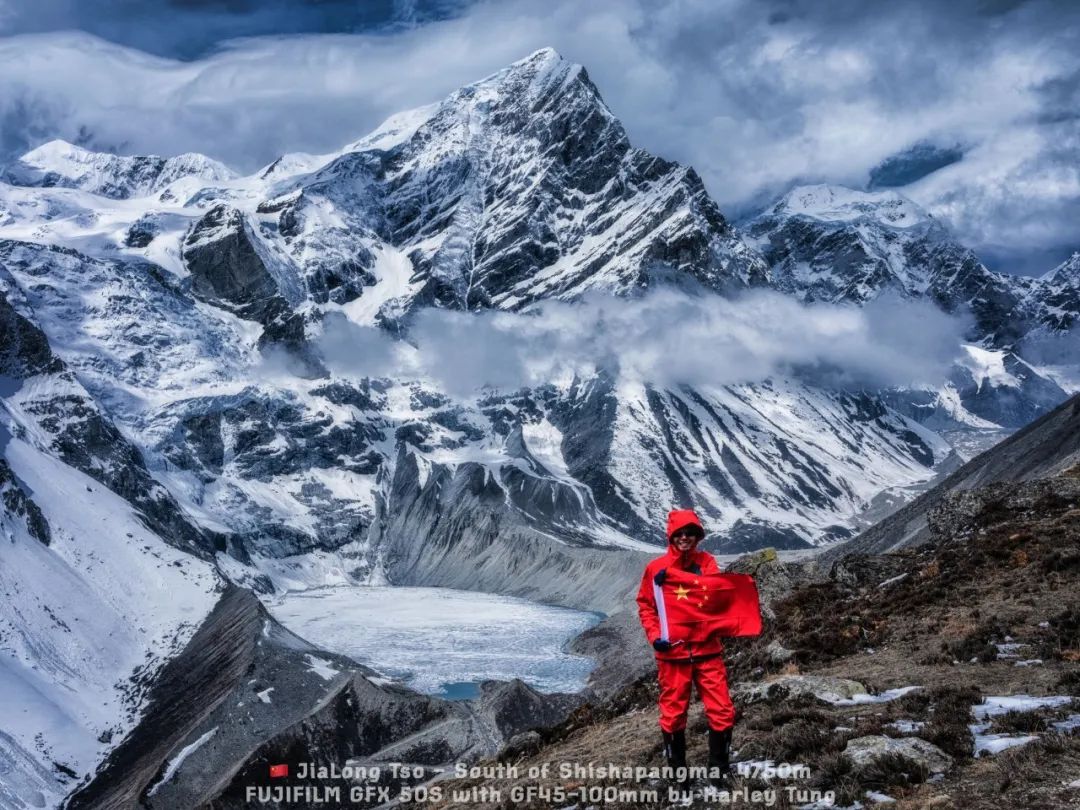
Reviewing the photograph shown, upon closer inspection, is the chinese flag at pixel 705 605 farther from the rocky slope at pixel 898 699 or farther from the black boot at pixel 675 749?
the rocky slope at pixel 898 699

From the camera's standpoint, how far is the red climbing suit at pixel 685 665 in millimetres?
12602

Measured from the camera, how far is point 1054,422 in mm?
80625

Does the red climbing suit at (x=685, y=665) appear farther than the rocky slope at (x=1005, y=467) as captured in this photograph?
No

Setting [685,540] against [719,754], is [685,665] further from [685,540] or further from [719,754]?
[685,540]

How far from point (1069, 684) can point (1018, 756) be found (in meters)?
4.03

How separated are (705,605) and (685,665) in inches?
36.5

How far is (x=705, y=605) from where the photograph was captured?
12.9 m

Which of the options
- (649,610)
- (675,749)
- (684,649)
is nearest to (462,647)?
(675,749)

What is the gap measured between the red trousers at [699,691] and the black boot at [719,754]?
6.2 inches

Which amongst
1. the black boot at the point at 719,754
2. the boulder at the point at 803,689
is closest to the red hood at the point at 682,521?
the black boot at the point at 719,754

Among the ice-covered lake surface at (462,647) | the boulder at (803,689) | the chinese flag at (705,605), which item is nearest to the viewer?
the chinese flag at (705,605)

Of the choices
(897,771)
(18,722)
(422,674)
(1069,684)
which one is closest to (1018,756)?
(897,771)

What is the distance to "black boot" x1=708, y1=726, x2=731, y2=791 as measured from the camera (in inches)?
500

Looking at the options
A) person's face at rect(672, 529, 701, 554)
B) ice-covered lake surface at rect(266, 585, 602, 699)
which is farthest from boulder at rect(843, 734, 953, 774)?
ice-covered lake surface at rect(266, 585, 602, 699)
